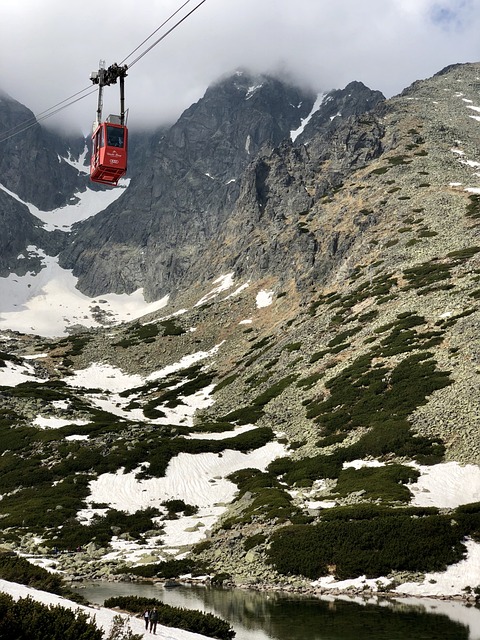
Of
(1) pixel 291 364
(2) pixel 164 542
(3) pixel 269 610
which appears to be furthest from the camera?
(1) pixel 291 364

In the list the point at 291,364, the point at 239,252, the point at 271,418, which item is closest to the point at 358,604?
the point at 271,418

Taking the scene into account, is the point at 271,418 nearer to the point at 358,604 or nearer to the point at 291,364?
the point at 291,364

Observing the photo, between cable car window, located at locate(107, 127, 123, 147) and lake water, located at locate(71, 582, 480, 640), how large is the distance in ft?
76.1

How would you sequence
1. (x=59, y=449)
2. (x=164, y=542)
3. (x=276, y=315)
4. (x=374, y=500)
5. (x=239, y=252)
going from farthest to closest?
(x=239, y=252)
(x=276, y=315)
(x=59, y=449)
(x=164, y=542)
(x=374, y=500)

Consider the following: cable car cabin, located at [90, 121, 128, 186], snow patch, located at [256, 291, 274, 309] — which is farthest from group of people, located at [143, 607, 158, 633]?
snow patch, located at [256, 291, 274, 309]

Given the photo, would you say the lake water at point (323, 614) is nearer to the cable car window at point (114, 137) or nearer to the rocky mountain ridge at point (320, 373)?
the rocky mountain ridge at point (320, 373)

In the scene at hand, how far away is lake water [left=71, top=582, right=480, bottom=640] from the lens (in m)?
21.2

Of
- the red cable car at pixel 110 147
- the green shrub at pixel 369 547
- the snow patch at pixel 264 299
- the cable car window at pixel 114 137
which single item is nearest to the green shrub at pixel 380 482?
the green shrub at pixel 369 547

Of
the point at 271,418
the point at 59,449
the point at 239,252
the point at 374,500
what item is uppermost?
the point at 239,252

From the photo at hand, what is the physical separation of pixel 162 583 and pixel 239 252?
138444 mm

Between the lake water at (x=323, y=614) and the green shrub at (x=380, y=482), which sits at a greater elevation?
the green shrub at (x=380, y=482)

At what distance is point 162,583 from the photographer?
30.4 m

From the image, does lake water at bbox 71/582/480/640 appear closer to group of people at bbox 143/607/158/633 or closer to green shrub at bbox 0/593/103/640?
group of people at bbox 143/607/158/633

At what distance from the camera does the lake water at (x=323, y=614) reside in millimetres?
21172
